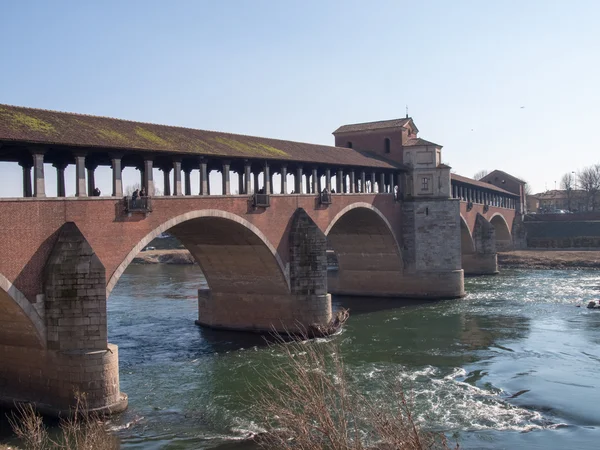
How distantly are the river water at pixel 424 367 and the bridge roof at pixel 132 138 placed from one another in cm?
735

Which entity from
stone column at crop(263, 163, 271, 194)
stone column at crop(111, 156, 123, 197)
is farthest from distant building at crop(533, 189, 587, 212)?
stone column at crop(111, 156, 123, 197)

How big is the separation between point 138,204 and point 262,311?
9.85 metres

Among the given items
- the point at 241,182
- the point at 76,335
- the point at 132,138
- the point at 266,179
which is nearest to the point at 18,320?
the point at 76,335

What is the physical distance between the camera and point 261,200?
26.2 m

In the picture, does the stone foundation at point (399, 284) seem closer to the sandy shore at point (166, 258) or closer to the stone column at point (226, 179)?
the stone column at point (226, 179)

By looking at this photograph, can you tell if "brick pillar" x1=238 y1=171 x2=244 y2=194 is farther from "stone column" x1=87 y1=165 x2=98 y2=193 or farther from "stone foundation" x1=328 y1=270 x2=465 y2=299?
"stone foundation" x1=328 y1=270 x2=465 y2=299

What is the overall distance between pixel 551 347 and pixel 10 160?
19.7 meters

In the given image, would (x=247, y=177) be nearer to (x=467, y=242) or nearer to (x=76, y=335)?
(x=76, y=335)

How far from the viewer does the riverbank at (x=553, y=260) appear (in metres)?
57.7

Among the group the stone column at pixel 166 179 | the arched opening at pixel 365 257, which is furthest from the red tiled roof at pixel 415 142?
the stone column at pixel 166 179

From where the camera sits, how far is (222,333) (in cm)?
2897

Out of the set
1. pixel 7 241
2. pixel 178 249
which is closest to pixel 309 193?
pixel 7 241

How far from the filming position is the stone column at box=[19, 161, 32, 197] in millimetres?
18188

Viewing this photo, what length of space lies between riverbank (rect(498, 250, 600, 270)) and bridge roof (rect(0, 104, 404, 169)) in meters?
32.8
